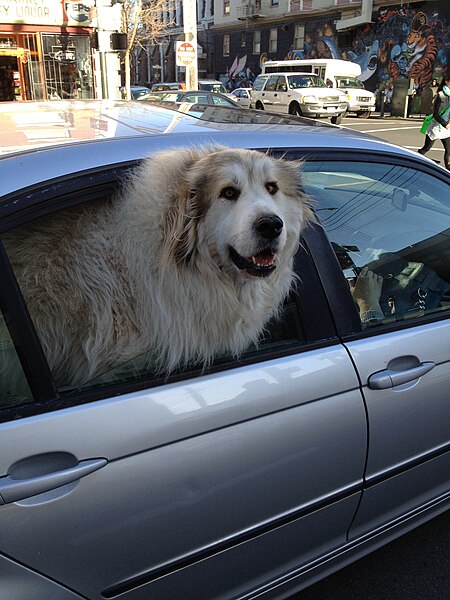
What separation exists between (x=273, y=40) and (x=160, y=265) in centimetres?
4370

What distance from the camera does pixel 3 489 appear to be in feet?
4.49

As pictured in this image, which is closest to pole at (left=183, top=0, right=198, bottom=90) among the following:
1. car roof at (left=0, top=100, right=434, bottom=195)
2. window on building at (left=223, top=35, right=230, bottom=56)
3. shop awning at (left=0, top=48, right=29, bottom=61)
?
shop awning at (left=0, top=48, right=29, bottom=61)

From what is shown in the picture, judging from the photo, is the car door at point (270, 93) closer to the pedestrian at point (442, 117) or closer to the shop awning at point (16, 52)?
the shop awning at point (16, 52)

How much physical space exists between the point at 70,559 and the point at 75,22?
19.1 metres

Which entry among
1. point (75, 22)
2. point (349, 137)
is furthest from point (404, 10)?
point (349, 137)

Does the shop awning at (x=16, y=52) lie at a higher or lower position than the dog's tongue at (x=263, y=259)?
higher

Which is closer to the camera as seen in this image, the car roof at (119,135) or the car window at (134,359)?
the car window at (134,359)

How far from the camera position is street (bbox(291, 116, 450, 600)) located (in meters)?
2.44

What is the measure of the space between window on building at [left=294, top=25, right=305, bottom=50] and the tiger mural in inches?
371

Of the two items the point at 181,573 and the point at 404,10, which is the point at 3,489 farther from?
the point at 404,10

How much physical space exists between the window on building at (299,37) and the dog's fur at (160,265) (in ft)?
133

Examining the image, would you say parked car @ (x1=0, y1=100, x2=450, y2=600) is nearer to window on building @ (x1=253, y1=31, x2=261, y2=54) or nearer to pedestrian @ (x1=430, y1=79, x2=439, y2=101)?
pedestrian @ (x1=430, y1=79, x2=439, y2=101)

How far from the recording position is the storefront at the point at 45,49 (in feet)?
56.4

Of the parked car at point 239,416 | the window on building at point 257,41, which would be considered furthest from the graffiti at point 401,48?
the parked car at point 239,416
